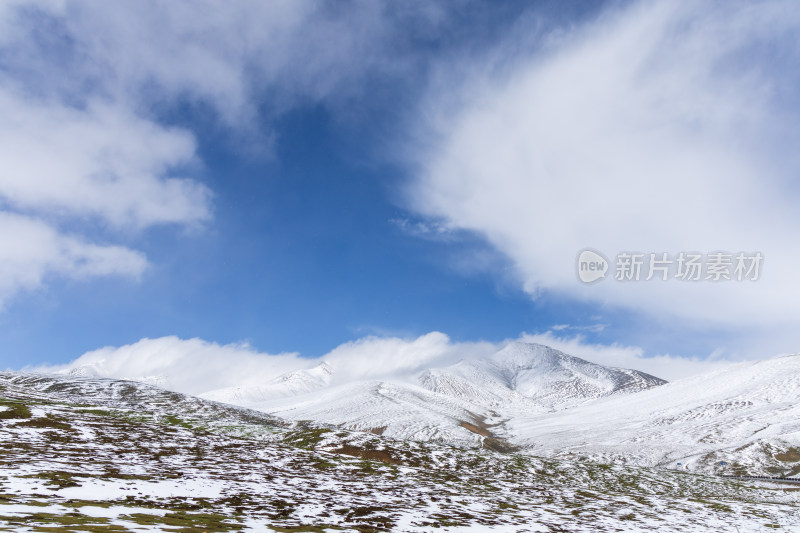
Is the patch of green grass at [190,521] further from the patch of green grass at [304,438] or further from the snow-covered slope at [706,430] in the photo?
the snow-covered slope at [706,430]

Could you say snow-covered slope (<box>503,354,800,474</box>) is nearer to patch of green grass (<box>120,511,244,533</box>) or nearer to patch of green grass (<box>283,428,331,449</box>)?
patch of green grass (<box>283,428,331,449</box>)

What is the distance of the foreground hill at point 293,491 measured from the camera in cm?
1814

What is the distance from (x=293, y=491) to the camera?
27266 millimetres

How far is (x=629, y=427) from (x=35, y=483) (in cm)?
18106

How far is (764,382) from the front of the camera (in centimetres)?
18225

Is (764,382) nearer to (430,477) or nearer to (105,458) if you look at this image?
(430,477)

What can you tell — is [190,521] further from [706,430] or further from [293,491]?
[706,430]

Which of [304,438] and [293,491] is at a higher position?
[293,491]

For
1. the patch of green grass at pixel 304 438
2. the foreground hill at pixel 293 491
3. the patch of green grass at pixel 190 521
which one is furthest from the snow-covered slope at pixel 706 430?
the patch of green grass at pixel 190 521

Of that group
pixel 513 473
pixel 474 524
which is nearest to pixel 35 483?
pixel 474 524

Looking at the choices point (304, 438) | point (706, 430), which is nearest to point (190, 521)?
point (304, 438)

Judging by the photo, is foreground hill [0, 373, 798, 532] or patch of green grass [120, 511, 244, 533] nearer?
patch of green grass [120, 511, 244, 533]

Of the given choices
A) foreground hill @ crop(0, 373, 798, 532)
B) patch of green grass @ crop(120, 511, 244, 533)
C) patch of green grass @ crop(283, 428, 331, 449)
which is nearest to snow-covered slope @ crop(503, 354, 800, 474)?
foreground hill @ crop(0, 373, 798, 532)

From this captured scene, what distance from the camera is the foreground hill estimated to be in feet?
59.5
